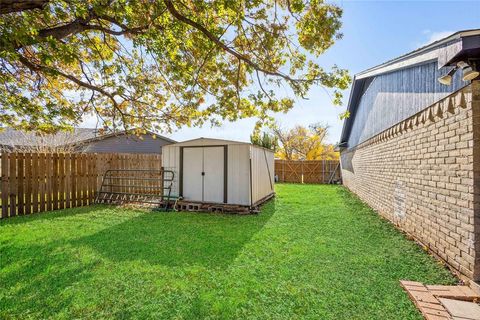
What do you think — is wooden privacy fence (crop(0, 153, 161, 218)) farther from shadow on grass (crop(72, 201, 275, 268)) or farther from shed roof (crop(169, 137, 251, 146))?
shed roof (crop(169, 137, 251, 146))

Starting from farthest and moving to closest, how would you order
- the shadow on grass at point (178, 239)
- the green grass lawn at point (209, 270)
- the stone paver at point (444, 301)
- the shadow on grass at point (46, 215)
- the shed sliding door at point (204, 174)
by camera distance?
the shed sliding door at point (204, 174) < the shadow on grass at point (46, 215) < the shadow on grass at point (178, 239) < the green grass lawn at point (209, 270) < the stone paver at point (444, 301)

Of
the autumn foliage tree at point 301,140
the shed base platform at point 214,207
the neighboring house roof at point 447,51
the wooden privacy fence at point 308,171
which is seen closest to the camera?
the neighboring house roof at point 447,51

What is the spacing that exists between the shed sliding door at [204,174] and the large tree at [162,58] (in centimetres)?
108

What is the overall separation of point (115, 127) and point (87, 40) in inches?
101

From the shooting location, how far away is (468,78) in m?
2.71

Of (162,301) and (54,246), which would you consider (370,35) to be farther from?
(54,246)

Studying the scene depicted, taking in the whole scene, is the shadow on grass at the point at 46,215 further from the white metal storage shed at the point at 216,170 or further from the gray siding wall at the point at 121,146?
the gray siding wall at the point at 121,146

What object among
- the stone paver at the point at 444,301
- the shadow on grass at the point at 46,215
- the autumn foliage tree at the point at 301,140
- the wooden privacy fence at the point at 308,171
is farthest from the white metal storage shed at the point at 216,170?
the autumn foliage tree at the point at 301,140

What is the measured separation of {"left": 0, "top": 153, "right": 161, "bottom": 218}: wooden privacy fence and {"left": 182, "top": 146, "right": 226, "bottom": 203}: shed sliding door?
3.35 meters

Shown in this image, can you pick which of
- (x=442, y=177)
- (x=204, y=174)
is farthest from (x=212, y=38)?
(x=204, y=174)

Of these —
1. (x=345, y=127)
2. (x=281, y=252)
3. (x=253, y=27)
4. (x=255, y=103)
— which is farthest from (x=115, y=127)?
(x=345, y=127)

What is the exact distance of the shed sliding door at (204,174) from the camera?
7648mm

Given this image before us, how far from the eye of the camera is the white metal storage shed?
292 inches

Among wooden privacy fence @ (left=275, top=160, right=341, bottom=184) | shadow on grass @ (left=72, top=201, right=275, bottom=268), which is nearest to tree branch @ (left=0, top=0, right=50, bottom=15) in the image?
shadow on grass @ (left=72, top=201, right=275, bottom=268)
